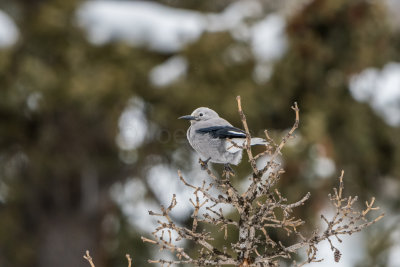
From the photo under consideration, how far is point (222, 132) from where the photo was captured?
2.06 m

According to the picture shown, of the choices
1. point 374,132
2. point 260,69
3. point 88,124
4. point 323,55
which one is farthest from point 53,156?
point 374,132

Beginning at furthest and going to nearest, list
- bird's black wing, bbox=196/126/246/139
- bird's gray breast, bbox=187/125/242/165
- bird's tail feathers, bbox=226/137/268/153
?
bird's gray breast, bbox=187/125/242/165 < bird's black wing, bbox=196/126/246/139 < bird's tail feathers, bbox=226/137/268/153

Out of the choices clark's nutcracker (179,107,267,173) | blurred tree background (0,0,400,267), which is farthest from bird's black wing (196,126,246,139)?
blurred tree background (0,0,400,267)

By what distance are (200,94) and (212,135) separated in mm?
4916

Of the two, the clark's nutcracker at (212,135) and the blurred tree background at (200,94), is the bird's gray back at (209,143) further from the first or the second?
the blurred tree background at (200,94)

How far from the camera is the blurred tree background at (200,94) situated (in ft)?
23.3

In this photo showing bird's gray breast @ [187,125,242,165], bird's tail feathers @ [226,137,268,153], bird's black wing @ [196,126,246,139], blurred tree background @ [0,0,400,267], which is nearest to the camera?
bird's tail feathers @ [226,137,268,153]

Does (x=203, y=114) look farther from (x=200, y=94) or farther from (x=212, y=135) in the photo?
(x=200, y=94)

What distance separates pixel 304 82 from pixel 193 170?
6.15ft

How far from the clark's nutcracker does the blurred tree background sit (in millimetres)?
3862

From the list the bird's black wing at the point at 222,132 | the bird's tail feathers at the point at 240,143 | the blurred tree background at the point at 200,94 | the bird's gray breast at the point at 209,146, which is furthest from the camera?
the blurred tree background at the point at 200,94

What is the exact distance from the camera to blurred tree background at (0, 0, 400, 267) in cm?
710

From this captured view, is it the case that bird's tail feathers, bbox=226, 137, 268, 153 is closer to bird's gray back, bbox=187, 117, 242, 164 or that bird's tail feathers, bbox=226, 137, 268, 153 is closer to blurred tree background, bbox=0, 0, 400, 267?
bird's gray back, bbox=187, 117, 242, 164

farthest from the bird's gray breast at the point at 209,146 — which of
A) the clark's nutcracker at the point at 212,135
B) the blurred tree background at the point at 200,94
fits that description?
the blurred tree background at the point at 200,94
